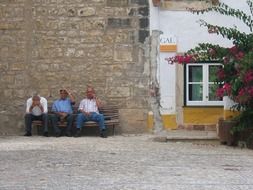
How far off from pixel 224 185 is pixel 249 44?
524 cm

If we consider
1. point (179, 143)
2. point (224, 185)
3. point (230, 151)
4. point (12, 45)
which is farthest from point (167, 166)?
point (12, 45)

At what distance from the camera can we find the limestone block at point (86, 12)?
15141 mm

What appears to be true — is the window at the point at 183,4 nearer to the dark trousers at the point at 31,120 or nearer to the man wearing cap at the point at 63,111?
the man wearing cap at the point at 63,111

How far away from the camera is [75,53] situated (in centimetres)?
1515

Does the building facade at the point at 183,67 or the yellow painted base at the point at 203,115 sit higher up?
the building facade at the point at 183,67

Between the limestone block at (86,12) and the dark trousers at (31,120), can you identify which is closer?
the dark trousers at (31,120)

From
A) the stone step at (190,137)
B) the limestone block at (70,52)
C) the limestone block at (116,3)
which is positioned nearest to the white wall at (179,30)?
the limestone block at (116,3)

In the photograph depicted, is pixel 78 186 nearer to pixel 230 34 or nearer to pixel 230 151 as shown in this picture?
pixel 230 151

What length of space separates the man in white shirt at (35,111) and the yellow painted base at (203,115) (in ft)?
10.8

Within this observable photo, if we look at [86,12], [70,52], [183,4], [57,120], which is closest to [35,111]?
[57,120]

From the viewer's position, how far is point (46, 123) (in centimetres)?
1468

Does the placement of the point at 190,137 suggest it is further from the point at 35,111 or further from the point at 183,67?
the point at 35,111

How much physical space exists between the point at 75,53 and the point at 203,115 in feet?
11.0

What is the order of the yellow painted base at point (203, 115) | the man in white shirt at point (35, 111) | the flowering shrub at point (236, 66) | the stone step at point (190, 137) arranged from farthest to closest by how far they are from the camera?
the yellow painted base at point (203, 115), the man in white shirt at point (35, 111), the stone step at point (190, 137), the flowering shrub at point (236, 66)
